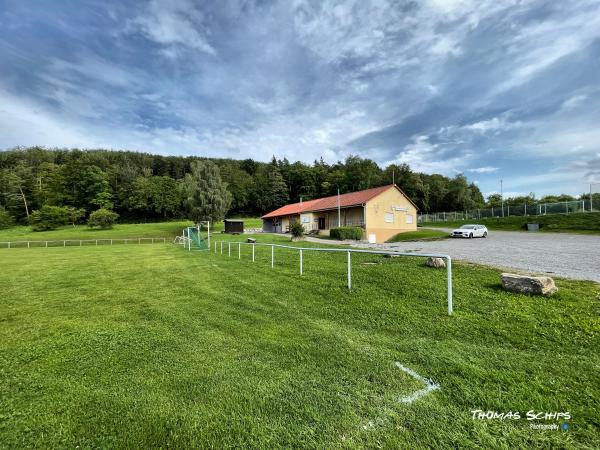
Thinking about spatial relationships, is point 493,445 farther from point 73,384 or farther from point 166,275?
point 166,275

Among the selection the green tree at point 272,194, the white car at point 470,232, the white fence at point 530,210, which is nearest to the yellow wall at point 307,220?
the white car at point 470,232

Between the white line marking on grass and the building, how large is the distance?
27.2 meters

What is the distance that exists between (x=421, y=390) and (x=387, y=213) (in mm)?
31867

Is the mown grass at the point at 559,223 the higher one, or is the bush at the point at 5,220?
the bush at the point at 5,220

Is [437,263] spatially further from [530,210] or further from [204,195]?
[204,195]

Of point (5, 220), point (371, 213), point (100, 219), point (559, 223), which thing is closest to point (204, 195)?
point (100, 219)

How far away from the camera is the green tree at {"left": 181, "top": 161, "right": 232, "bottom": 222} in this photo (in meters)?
46.1

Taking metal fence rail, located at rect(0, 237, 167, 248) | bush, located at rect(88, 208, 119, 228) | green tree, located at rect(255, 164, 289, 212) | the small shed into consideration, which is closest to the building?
the small shed

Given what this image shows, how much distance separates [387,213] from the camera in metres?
33.4

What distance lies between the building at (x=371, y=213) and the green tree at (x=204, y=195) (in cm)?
1511

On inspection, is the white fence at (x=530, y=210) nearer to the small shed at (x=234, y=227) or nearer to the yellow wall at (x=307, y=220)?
the yellow wall at (x=307, y=220)

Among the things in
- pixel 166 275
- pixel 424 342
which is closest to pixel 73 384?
pixel 424 342

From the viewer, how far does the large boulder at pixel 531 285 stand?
563cm

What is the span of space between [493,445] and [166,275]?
10541 millimetres
